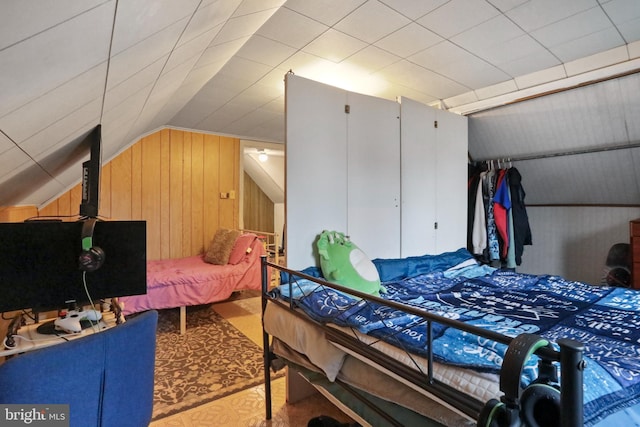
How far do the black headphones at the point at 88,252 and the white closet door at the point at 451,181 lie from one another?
8.45 ft

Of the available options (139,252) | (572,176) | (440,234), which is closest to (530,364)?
(139,252)

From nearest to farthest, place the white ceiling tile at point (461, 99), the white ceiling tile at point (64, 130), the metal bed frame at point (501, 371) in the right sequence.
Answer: the metal bed frame at point (501, 371)
the white ceiling tile at point (64, 130)
the white ceiling tile at point (461, 99)

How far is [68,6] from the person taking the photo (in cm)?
64

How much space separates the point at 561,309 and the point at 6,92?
97.1 inches

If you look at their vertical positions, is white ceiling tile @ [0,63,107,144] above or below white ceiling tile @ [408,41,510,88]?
below

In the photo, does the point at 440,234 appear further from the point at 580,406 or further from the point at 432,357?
the point at 580,406

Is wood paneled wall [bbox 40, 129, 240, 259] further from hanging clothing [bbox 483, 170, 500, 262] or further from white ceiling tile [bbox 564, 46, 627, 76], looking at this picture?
white ceiling tile [bbox 564, 46, 627, 76]

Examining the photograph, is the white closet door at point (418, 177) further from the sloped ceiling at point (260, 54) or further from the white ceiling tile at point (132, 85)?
the white ceiling tile at point (132, 85)

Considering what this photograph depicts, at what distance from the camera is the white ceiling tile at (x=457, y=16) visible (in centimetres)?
166

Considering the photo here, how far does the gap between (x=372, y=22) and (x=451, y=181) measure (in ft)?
5.69

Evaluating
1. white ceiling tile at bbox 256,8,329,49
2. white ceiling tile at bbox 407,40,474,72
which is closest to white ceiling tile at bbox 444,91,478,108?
white ceiling tile at bbox 407,40,474,72

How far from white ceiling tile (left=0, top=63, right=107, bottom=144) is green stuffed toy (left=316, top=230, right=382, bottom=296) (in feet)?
4.68

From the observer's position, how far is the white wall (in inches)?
124

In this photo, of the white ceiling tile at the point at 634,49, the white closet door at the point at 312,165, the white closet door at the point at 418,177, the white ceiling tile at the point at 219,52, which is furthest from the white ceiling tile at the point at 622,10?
the white ceiling tile at the point at 219,52
